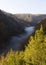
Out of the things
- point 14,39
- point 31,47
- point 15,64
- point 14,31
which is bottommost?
point 15,64

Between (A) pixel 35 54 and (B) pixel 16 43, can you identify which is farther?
(B) pixel 16 43

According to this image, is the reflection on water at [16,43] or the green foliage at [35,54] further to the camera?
the reflection on water at [16,43]

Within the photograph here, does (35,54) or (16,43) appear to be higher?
(16,43)

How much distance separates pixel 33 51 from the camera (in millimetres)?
20844

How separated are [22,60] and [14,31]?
63.6 m

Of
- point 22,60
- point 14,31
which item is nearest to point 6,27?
point 14,31

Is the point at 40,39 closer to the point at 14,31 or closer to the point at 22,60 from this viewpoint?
the point at 22,60

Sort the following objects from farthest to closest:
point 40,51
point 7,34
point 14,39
A: 1. point 7,34
2. point 14,39
3. point 40,51

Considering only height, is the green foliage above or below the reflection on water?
below

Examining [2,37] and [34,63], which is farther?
[2,37]

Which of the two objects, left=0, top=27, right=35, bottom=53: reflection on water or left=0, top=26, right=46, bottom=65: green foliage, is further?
left=0, top=27, right=35, bottom=53: reflection on water

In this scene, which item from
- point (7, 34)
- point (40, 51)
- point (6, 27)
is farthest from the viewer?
point (6, 27)

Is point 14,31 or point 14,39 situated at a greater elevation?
point 14,31

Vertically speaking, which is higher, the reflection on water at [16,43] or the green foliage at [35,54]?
the reflection on water at [16,43]
